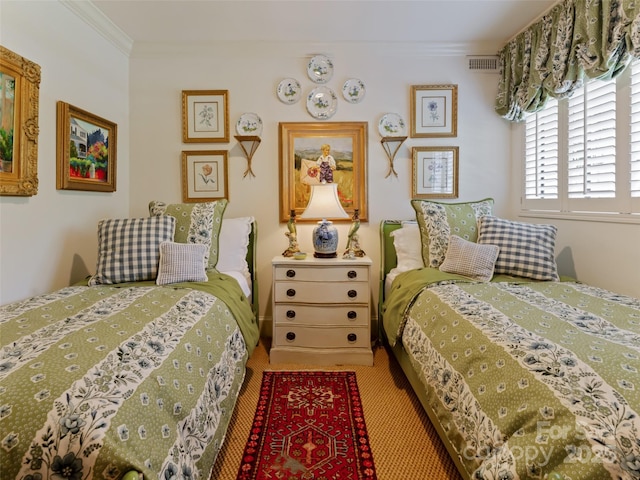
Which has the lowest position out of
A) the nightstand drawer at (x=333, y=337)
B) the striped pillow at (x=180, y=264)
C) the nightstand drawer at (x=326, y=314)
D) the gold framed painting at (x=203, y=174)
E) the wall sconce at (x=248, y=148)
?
the nightstand drawer at (x=333, y=337)

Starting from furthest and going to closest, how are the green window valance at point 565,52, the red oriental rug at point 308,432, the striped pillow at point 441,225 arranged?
the striped pillow at point 441,225, the green window valance at point 565,52, the red oriental rug at point 308,432

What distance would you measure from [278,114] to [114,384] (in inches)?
95.0

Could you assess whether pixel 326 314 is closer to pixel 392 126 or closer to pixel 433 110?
pixel 392 126

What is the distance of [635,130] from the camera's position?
183 cm

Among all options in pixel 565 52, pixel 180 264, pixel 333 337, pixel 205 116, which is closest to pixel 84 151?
pixel 205 116

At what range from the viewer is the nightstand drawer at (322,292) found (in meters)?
2.45

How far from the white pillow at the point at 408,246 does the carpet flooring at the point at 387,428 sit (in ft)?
2.25

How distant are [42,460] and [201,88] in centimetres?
276

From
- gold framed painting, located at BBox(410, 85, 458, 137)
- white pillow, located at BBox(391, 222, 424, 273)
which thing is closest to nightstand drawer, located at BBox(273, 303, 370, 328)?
white pillow, located at BBox(391, 222, 424, 273)

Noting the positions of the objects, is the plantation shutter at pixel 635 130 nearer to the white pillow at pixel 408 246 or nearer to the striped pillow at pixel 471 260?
the striped pillow at pixel 471 260

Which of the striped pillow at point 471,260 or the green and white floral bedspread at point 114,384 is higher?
the striped pillow at point 471,260

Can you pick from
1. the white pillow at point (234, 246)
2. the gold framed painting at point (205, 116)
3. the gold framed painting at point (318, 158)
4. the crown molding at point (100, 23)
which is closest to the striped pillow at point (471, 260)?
the gold framed painting at point (318, 158)

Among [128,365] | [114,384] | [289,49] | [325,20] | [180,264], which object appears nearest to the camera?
[114,384]

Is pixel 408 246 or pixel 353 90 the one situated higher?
pixel 353 90
